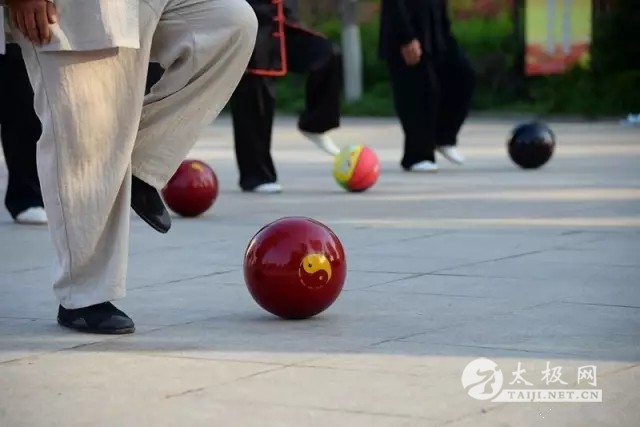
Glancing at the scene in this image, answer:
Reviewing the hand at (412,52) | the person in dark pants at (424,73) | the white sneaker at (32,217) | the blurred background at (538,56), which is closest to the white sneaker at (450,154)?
the person in dark pants at (424,73)

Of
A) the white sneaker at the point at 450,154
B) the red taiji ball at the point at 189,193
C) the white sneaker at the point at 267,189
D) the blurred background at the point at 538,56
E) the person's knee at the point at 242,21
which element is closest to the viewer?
the person's knee at the point at 242,21

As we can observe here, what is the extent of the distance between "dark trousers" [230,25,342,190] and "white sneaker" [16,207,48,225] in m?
→ 2.38

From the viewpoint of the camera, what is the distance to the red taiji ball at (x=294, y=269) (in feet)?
18.5

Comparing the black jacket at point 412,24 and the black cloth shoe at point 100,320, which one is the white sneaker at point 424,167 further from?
the black cloth shoe at point 100,320

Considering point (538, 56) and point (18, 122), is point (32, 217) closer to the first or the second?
point (18, 122)

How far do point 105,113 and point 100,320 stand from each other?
2.38 feet

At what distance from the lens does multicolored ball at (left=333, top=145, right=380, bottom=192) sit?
1127 cm

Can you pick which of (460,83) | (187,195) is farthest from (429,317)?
(460,83)

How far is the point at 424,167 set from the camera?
43.7 feet

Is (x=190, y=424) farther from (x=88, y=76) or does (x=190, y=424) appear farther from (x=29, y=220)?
(x=29, y=220)

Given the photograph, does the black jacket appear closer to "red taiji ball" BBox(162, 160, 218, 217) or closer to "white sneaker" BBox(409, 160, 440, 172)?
"white sneaker" BBox(409, 160, 440, 172)

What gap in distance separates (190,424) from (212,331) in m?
1.45

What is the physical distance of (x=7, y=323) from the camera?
5.78m

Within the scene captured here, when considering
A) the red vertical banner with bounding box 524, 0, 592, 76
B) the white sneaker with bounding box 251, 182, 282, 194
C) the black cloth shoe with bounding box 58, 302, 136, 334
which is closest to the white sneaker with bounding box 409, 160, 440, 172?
the white sneaker with bounding box 251, 182, 282, 194
